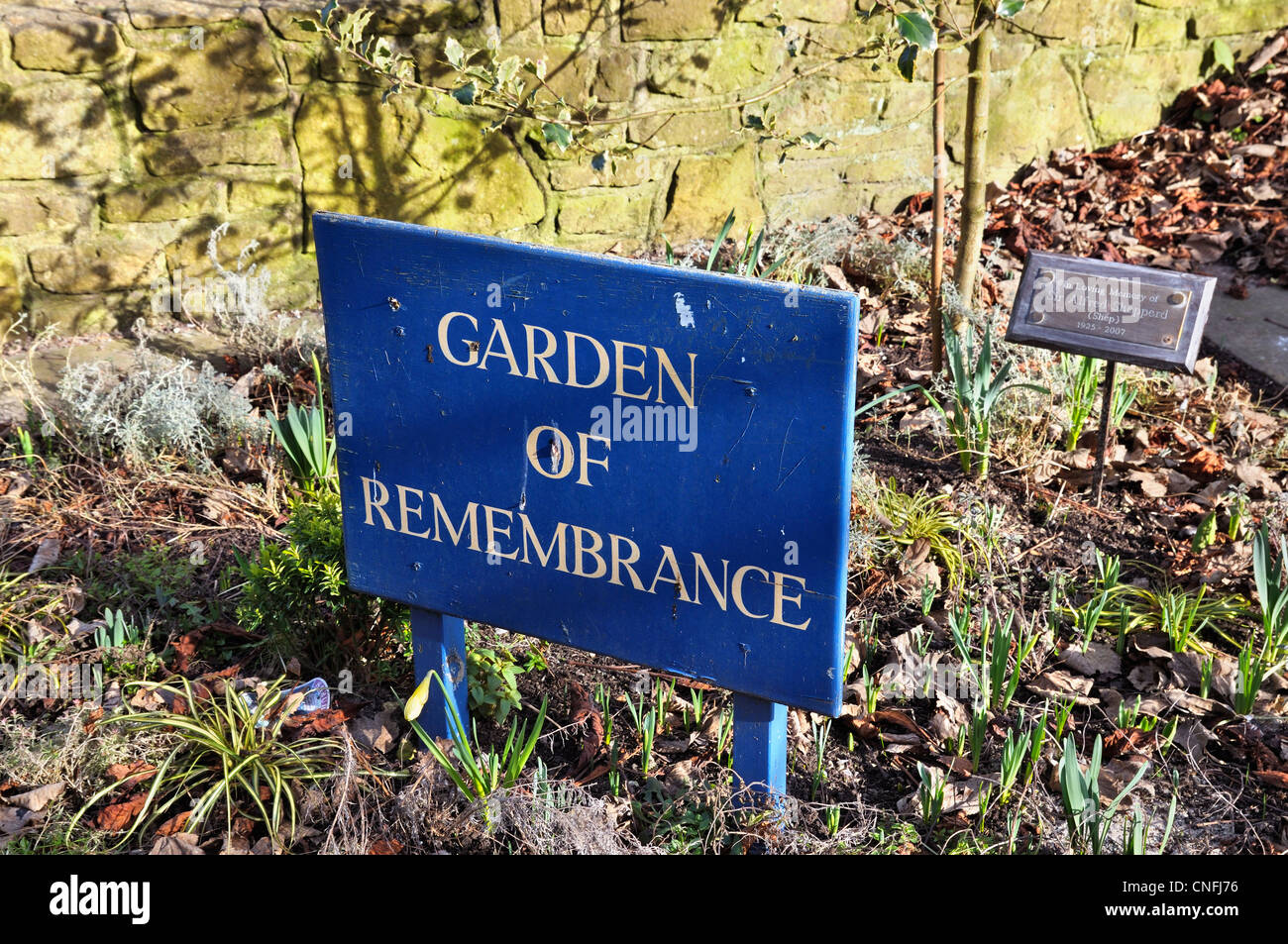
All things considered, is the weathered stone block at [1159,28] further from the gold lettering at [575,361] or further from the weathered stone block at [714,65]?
the gold lettering at [575,361]

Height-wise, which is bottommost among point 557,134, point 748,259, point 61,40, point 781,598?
point 781,598

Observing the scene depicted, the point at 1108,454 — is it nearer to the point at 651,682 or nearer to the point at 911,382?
the point at 911,382

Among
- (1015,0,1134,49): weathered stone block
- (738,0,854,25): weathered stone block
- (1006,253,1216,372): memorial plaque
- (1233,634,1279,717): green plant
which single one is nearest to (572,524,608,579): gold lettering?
(1233,634,1279,717): green plant

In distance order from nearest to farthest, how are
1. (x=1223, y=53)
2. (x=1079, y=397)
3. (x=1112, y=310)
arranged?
(x=1112, y=310), (x=1079, y=397), (x=1223, y=53)

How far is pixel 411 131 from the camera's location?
4.00 metres

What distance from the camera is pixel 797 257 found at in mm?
4199

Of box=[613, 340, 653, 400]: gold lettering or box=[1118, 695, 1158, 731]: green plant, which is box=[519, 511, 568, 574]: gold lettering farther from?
box=[1118, 695, 1158, 731]: green plant

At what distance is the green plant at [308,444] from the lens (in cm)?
302

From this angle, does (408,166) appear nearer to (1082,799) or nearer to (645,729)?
(645,729)

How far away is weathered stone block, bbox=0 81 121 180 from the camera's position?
11.7ft

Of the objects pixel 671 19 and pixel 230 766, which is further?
pixel 671 19

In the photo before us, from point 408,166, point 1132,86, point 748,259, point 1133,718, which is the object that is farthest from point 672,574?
point 1132,86

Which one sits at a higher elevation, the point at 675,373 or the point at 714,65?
the point at 714,65

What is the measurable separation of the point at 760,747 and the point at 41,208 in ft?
9.60
